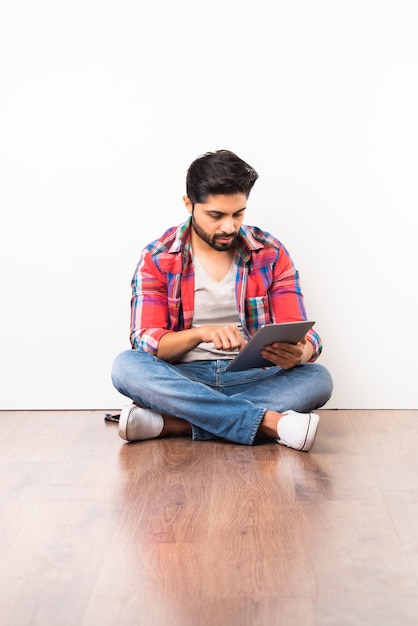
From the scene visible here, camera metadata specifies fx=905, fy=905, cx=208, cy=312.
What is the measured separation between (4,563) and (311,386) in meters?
1.39

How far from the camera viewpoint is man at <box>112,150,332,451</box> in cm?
282

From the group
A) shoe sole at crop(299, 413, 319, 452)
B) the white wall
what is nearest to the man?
shoe sole at crop(299, 413, 319, 452)

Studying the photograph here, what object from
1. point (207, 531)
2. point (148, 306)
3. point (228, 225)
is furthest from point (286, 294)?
point (207, 531)

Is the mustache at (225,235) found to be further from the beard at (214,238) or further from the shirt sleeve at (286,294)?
the shirt sleeve at (286,294)

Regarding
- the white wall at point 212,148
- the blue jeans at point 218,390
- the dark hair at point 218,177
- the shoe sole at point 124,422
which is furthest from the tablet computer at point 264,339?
the white wall at point 212,148

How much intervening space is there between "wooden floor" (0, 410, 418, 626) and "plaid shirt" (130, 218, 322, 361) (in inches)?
16.0

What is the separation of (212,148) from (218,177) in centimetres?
49

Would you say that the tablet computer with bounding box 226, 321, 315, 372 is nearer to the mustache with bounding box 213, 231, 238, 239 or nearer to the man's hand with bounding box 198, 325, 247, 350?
the man's hand with bounding box 198, 325, 247, 350

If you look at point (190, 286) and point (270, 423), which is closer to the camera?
point (270, 423)

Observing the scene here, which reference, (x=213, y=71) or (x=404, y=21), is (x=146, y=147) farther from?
(x=404, y=21)

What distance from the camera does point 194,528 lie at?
2012mm

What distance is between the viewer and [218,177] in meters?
2.86

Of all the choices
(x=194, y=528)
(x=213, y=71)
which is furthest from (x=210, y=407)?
(x=213, y=71)

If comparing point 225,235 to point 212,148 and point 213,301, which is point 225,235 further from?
point 212,148
